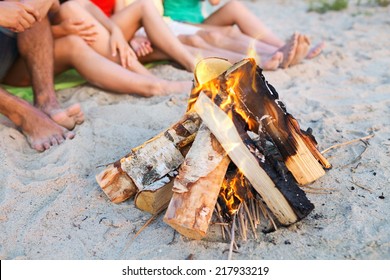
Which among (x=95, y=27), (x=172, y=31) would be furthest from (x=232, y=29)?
(x=95, y=27)

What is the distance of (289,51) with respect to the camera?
3611 mm

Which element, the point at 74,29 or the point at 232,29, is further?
the point at 232,29

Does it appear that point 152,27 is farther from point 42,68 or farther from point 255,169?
point 255,169

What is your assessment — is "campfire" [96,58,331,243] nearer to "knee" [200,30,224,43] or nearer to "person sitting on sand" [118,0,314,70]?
"person sitting on sand" [118,0,314,70]

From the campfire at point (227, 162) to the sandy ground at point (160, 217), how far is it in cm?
11

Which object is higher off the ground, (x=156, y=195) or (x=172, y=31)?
(x=156, y=195)

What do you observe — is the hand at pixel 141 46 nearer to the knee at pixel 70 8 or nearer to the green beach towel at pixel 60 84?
the green beach towel at pixel 60 84

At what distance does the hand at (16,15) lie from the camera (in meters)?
2.52

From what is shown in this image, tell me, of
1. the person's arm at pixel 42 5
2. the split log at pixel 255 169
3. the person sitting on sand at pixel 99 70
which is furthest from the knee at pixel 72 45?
the split log at pixel 255 169

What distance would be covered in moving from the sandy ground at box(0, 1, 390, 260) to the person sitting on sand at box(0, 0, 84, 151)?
0.08 m

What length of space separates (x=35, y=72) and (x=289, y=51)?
1881mm

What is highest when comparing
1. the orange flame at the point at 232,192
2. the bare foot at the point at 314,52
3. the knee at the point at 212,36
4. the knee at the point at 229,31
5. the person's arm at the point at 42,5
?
the person's arm at the point at 42,5

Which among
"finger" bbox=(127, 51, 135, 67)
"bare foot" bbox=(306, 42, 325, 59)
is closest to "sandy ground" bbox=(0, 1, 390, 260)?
"bare foot" bbox=(306, 42, 325, 59)
